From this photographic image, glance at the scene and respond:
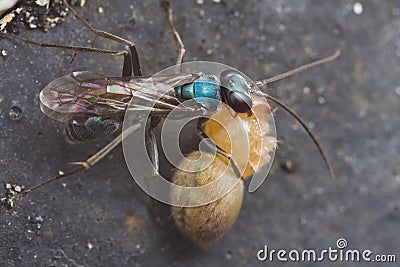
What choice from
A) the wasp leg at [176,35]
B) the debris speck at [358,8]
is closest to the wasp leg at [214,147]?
the wasp leg at [176,35]

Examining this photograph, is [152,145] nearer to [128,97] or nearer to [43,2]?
[128,97]

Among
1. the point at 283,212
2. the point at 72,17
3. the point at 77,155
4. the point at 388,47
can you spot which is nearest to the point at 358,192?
the point at 283,212

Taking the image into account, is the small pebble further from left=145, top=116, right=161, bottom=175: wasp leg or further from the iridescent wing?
left=145, top=116, right=161, bottom=175: wasp leg

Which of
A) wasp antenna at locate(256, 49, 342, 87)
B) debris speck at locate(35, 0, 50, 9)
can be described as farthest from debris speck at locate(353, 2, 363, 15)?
debris speck at locate(35, 0, 50, 9)

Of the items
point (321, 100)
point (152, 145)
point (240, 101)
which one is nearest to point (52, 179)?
point (152, 145)

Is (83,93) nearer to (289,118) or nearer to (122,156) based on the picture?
(122,156)

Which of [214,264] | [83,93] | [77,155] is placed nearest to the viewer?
[83,93]
